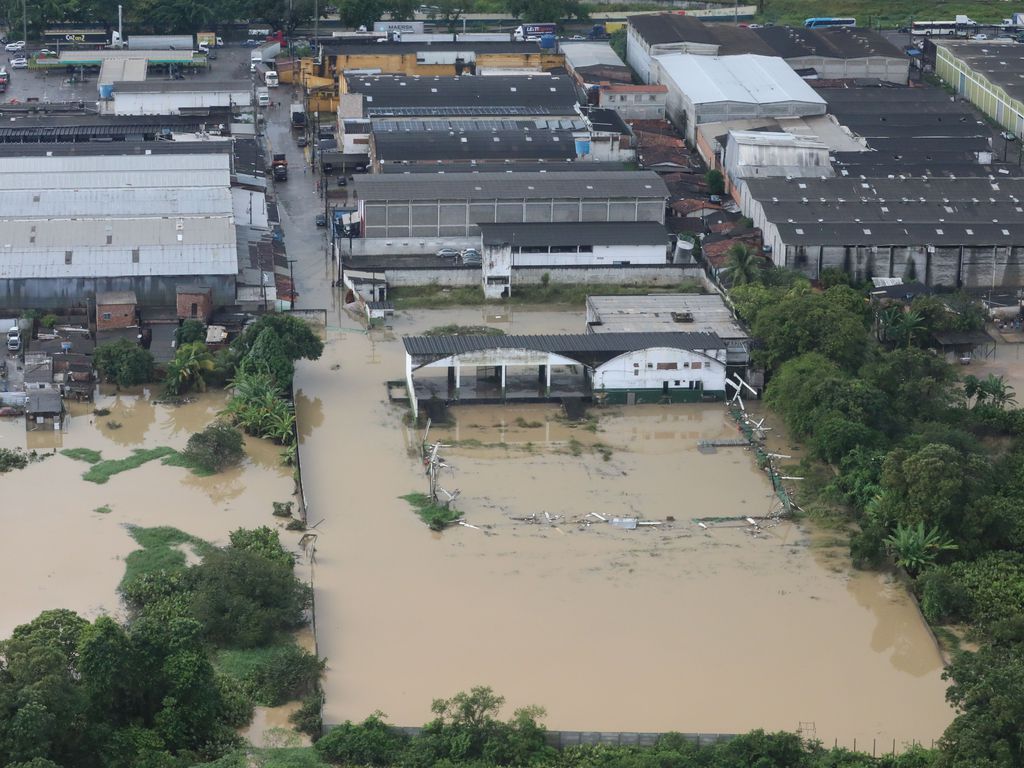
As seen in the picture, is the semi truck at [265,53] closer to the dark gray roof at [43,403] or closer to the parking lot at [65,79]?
the parking lot at [65,79]

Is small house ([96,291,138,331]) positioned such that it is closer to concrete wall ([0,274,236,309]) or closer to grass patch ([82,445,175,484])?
concrete wall ([0,274,236,309])

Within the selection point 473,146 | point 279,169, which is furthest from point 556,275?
point 279,169

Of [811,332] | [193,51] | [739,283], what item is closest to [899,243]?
[739,283]

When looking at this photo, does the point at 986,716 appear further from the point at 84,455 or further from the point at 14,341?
the point at 14,341

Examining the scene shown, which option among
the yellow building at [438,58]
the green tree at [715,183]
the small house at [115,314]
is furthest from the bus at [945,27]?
the small house at [115,314]

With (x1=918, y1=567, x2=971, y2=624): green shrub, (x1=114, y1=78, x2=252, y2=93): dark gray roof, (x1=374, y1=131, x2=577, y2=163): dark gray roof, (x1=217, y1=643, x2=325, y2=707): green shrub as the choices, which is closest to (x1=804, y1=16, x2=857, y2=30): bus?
(x1=374, y1=131, x2=577, y2=163): dark gray roof
